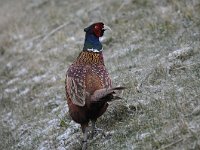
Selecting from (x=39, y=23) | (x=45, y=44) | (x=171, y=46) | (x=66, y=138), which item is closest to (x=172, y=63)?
(x=171, y=46)

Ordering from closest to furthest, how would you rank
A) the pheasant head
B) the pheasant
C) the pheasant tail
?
the pheasant tail
the pheasant
the pheasant head

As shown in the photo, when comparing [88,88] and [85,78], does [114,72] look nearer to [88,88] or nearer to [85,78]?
[85,78]

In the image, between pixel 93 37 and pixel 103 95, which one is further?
pixel 93 37

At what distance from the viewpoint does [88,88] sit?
6.84 metres

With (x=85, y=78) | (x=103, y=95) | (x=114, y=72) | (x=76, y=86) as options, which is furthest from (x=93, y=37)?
(x=114, y=72)

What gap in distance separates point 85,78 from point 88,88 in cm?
18

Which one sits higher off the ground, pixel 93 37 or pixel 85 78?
pixel 93 37

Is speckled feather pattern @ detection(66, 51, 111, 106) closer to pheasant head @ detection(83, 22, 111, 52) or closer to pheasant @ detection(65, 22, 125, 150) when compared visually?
pheasant @ detection(65, 22, 125, 150)

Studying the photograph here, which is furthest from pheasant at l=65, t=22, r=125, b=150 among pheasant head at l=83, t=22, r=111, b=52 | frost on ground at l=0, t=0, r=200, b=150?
frost on ground at l=0, t=0, r=200, b=150

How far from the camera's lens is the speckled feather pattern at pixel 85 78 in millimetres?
6809

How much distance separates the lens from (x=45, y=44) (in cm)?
1241

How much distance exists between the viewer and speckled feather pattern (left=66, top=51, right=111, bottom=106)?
22.3 ft

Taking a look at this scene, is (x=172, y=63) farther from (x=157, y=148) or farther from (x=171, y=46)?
(x=157, y=148)

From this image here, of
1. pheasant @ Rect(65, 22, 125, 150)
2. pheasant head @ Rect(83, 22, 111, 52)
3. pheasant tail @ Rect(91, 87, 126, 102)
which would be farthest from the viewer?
pheasant head @ Rect(83, 22, 111, 52)
